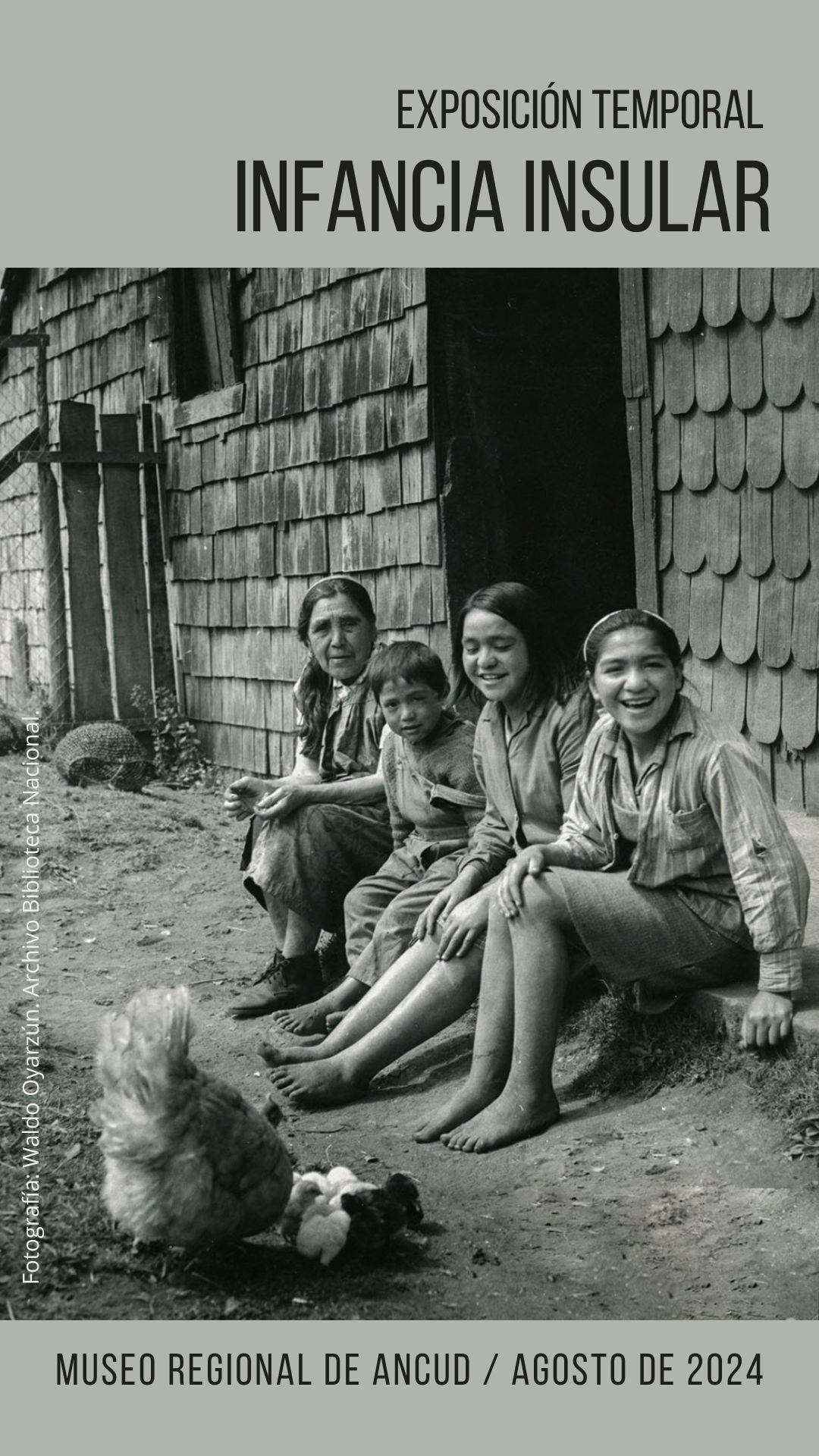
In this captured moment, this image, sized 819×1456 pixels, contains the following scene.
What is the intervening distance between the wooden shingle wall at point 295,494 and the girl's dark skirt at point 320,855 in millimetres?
1783

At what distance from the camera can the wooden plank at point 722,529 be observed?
5.20 m

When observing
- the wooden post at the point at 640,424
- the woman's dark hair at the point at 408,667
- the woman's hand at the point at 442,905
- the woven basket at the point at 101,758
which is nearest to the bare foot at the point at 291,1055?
the woman's hand at the point at 442,905

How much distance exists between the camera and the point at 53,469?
31.2ft

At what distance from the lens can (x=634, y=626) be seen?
131 inches

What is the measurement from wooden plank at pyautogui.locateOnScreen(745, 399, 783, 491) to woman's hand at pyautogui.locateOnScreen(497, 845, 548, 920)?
217 cm

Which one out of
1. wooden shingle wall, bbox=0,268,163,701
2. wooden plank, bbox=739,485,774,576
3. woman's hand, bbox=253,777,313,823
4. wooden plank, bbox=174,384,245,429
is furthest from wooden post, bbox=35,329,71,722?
wooden plank, bbox=739,485,774,576

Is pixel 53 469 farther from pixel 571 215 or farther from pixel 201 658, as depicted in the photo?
pixel 571 215

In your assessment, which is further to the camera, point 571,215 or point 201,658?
point 201,658

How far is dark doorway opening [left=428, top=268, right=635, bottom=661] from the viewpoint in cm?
622

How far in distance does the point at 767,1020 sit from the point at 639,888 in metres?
0.44

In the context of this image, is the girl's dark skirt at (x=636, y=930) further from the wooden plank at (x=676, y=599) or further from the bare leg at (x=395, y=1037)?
the wooden plank at (x=676, y=599)

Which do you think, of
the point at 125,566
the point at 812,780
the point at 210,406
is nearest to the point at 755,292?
the point at 812,780
